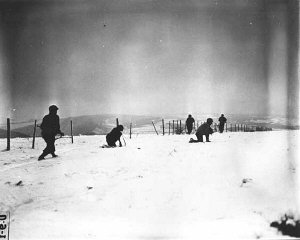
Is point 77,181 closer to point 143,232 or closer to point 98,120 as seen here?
point 143,232

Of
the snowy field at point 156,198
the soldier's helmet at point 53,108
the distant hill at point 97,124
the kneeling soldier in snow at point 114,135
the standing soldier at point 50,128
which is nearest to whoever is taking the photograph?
the snowy field at point 156,198

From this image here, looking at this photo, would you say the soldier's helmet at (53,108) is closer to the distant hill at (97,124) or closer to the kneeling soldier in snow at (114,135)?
the kneeling soldier in snow at (114,135)

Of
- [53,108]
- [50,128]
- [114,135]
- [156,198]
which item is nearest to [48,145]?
[50,128]

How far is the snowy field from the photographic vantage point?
3975mm

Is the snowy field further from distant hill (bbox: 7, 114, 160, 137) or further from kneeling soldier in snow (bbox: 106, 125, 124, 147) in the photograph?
distant hill (bbox: 7, 114, 160, 137)

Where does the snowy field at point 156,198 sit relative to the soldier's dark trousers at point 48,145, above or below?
below

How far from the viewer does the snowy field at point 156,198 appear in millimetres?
3975

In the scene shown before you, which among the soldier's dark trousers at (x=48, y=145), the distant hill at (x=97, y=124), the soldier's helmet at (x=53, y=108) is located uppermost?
the soldier's helmet at (x=53, y=108)

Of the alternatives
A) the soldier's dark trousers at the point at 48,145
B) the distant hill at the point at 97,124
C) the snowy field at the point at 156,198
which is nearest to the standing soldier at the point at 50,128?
the soldier's dark trousers at the point at 48,145

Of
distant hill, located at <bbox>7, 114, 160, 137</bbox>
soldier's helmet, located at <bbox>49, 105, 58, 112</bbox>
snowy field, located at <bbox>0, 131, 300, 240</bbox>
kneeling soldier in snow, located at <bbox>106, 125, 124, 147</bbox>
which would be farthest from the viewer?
distant hill, located at <bbox>7, 114, 160, 137</bbox>

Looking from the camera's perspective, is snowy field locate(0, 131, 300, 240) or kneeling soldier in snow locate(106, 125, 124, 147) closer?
snowy field locate(0, 131, 300, 240)

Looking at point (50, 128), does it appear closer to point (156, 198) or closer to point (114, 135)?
point (114, 135)

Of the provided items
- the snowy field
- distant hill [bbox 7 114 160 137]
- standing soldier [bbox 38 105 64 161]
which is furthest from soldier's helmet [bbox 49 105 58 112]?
distant hill [bbox 7 114 160 137]

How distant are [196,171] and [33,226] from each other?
3.73 meters
